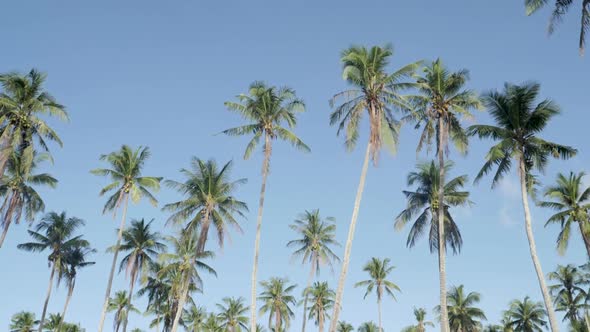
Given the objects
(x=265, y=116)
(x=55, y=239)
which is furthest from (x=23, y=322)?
(x=265, y=116)

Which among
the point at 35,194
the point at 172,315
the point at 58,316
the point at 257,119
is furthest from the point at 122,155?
the point at 58,316

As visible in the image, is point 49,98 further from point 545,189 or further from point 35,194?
point 545,189

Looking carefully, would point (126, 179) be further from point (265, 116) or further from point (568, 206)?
point (568, 206)

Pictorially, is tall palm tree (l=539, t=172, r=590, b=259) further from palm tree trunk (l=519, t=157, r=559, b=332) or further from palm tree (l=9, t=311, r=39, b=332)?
palm tree (l=9, t=311, r=39, b=332)

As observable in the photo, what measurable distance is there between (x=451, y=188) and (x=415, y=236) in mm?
4927

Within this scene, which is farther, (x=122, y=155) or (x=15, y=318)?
(x=15, y=318)

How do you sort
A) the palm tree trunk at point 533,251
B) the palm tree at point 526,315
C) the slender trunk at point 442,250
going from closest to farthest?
the palm tree trunk at point 533,251
the slender trunk at point 442,250
the palm tree at point 526,315

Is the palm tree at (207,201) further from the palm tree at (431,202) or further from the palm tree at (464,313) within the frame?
the palm tree at (464,313)

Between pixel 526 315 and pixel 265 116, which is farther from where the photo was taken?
pixel 526 315

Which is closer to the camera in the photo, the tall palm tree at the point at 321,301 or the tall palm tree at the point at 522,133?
the tall palm tree at the point at 522,133

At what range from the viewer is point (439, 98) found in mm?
31172

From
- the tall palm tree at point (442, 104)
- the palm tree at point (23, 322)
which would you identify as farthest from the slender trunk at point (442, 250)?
the palm tree at point (23, 322)

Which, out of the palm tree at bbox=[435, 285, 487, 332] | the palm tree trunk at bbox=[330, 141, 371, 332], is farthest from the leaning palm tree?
the palm tree at bbox=[435, 285, 487, 332]

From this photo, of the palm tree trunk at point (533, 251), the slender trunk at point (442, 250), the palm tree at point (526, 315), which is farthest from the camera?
the palm tree at point (526, 315)
